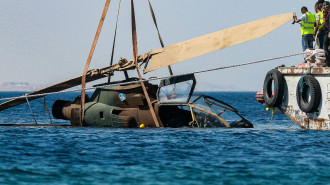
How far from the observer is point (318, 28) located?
70.7 feet

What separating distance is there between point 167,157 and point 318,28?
9.46 m

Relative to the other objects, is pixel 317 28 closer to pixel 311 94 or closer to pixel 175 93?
pixel 311 94

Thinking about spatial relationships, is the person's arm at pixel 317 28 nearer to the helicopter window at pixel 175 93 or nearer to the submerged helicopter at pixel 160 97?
the submerged helicopter at pixel 160 97

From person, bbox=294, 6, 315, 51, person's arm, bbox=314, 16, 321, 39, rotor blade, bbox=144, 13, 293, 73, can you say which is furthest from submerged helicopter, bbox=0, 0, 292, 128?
person's arm, bbox=314, 16, 321, 39

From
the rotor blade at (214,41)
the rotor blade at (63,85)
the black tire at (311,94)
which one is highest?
the rotor blade at (214,41)

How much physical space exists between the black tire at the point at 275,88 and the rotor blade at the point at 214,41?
1728 mm

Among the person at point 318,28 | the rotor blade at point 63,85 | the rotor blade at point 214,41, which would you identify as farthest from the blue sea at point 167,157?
the rotor blade at point 63,85

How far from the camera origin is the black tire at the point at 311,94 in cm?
2027

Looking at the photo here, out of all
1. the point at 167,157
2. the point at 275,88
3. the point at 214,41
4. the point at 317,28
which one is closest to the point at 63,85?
the point at 214,41

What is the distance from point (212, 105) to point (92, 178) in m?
11.7

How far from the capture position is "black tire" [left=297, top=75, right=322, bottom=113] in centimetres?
2027

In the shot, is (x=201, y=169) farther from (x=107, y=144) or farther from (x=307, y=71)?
(x=307, y=71)

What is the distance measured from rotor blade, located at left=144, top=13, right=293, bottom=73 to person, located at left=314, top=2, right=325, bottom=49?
3.53 ft

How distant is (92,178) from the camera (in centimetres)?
1260
